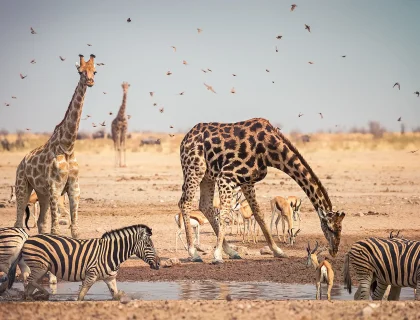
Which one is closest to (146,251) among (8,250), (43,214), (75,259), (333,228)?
(75,259)

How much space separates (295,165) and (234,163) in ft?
3.33

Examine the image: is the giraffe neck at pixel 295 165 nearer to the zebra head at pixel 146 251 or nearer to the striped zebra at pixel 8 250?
the zebra head at pixel 146 251

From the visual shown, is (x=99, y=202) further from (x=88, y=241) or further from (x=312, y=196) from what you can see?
(x=88, y=241)

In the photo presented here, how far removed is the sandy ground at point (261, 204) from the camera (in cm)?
1060

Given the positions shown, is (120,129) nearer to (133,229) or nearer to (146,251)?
(133,229)

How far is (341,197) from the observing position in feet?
85.9

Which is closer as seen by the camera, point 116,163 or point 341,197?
point 341,197

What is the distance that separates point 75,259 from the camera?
1172 cm

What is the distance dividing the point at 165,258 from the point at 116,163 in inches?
867

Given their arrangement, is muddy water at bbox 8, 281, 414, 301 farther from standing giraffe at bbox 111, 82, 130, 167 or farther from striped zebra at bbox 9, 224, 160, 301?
standing giraffe at bbox 111, 82, 130, 167

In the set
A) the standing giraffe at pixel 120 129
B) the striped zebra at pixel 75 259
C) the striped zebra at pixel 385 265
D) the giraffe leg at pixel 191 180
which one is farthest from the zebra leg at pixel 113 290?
the standing giraffe at pixel 120 129

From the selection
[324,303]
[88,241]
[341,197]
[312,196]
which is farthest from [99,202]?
[324,303]

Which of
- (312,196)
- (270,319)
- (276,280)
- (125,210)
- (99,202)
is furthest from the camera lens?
(99,202)

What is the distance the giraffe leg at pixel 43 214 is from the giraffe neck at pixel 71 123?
92 cm
